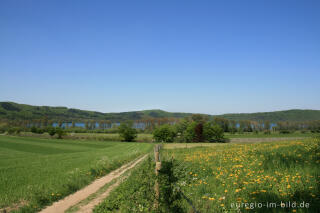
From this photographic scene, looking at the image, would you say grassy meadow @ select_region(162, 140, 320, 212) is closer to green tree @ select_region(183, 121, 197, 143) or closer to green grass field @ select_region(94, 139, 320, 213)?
green grass field @ select_region(94, 139, 320, 213)

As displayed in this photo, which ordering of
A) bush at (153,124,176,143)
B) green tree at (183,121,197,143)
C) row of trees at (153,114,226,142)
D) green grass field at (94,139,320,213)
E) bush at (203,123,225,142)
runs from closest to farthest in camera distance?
green grass field at (94,139,320,213), bush at (153,124,176,143), row of trees at (153,114,226,142), green tree at (183,121,197,143), bush at (203,123,225,142)

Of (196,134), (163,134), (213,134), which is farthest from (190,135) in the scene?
(163,134)

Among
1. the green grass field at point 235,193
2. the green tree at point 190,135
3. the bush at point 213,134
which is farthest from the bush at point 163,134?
the green grass field at point 235,193

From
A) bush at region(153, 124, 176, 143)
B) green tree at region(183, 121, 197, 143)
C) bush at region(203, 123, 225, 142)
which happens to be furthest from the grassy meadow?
bush at region(203, 123, 225, 142)

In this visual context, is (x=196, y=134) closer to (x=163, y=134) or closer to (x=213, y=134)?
(x=213, y=134)

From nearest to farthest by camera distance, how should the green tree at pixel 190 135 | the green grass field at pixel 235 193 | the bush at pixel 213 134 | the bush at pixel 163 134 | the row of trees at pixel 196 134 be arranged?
1. the green grass field at pixel 235 193
2. the bush at pixel 163 134
3. the row of trees at pixel 196 134
4. the green tree at pixel 190 135
5. the bush at pixel 213 134

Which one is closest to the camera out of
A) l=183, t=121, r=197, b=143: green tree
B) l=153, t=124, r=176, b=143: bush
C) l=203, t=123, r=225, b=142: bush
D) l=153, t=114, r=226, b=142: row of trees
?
l=153, t=124, r=176, b=143: bush

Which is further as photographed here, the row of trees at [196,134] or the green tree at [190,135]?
the green tree at [190,135]

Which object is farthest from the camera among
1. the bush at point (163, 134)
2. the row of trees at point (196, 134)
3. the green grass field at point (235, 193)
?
the row of trees at point (196, 134)

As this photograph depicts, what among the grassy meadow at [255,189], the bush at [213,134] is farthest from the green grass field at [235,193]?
the bush at [213,134]

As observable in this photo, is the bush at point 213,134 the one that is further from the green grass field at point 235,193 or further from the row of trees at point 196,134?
the green grass field at point 235,193

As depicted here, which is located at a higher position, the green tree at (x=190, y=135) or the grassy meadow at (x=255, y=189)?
the grassy meadow at (x=255, y=189)

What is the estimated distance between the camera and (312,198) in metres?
4.92

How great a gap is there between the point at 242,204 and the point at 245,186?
139 centimetres
